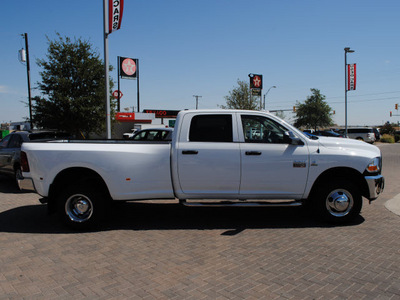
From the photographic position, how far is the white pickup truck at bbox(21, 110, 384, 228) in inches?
208

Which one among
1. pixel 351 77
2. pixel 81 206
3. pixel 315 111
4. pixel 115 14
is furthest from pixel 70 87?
pixel 315 111

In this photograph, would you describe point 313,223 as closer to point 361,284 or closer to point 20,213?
point 361,284

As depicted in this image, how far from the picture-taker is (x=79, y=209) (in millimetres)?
5391

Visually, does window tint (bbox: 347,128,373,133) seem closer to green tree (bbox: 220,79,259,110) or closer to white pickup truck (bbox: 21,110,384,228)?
green tree (bbox: 220,79,259,110)

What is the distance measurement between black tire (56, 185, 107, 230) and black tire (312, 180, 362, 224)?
3566 mm

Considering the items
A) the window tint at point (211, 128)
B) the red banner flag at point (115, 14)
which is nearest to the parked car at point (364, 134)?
the red banner flag at point (115, 14)

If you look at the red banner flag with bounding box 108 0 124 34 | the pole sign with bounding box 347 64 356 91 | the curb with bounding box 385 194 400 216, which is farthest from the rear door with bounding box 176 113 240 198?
the pole sign with bounding box 347 64 356 91

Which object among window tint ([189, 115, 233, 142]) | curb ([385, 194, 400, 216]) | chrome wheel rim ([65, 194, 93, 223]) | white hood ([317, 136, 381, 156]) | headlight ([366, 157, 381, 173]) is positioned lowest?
curb ([385, 194, 400, 216])

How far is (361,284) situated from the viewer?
351 cm

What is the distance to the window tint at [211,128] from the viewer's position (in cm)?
547

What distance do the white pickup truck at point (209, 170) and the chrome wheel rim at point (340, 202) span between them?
0.02 meters

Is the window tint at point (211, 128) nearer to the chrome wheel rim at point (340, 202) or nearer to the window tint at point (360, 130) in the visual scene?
the chrome wheel rim at point (340, 202)

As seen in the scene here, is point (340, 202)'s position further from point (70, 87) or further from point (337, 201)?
point (70, 87)

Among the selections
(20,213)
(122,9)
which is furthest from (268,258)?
(122,9)
